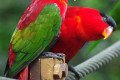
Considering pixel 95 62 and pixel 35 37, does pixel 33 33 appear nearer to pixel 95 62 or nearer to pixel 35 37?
pixel 35 37

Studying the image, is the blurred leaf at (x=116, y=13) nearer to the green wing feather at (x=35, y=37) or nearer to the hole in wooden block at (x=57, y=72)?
the green wing feather at (x=35, y=37)

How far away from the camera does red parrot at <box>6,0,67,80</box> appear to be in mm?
2201

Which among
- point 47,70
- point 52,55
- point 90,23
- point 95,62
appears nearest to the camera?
point 47,70

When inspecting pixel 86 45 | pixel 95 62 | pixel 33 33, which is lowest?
pixel 86 45

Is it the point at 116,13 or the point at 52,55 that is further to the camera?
the point at 116,13

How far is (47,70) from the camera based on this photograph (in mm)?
1999

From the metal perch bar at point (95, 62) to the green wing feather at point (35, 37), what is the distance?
290 millimetres

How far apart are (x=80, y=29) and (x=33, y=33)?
47cm

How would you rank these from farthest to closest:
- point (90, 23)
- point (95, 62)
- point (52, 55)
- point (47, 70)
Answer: point (90, 23) < point (95, 62) < point (52, 55) < point (47, 70)

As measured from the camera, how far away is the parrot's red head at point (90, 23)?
2.69 m

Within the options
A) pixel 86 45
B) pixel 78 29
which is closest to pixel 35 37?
pixel 78 29

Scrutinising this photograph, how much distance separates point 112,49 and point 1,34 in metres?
1.62

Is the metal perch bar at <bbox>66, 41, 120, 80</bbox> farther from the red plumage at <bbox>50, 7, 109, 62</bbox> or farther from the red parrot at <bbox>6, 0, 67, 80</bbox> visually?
the red parrot at <bbox>6, 0, 67, 80</bbox>

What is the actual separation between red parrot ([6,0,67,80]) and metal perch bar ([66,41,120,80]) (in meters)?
0.29
